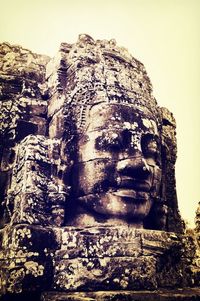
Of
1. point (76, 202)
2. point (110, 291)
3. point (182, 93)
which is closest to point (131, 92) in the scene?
point (182, 93)

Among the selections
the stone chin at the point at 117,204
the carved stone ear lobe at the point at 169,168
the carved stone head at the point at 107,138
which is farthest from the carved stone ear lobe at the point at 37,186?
the carved stone ear lobe at the point at 169,168

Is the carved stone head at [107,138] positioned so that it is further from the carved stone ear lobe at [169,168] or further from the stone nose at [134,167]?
the carved stone ear lobe at [169,168]

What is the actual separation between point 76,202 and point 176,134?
75.6 inches

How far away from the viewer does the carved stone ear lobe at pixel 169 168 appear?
13.2ft

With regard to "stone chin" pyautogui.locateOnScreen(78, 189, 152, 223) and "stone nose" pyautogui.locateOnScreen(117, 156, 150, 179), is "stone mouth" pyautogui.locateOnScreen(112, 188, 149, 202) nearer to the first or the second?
"stone chin" pyautogui.locateOnScreen(78, 189, 152, 223)

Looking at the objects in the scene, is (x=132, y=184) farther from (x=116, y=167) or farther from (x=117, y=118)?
(x=117, y=118)

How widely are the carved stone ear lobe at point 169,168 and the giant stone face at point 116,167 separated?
62 centimetres

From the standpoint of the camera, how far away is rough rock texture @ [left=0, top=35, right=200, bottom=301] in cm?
280

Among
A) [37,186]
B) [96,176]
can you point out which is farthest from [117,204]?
[37,186]

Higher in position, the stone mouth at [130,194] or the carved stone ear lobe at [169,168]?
the carved stone ear lobe at [169,168]

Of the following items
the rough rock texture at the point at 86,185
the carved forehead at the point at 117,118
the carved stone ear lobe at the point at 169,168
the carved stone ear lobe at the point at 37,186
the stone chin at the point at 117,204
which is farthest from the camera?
the carved stone ear lobe at the point at 169,168

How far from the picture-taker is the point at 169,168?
4.23m

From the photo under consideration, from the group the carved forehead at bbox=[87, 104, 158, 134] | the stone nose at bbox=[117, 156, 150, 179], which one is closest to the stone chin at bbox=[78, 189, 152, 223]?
the stone nose at bbox=[117, 156, 150, 179]

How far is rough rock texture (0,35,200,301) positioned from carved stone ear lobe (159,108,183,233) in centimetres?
2
